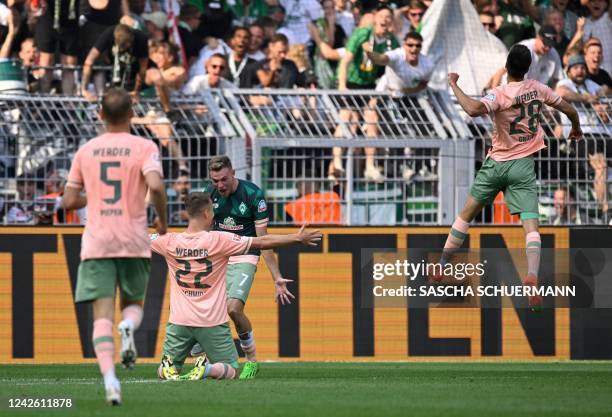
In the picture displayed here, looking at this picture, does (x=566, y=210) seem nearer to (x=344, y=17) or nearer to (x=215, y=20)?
(x=344, y=17)

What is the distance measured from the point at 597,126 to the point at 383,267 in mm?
3378

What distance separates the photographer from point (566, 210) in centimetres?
1667

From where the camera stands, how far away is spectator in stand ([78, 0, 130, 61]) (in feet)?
61.4

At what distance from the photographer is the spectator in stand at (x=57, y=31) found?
730 inches

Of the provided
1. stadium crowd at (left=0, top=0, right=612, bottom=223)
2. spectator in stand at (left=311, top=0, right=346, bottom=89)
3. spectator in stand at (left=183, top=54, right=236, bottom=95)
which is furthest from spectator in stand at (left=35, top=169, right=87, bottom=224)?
spectator in stand at (left=311, top=0, right=346, bottom=89)

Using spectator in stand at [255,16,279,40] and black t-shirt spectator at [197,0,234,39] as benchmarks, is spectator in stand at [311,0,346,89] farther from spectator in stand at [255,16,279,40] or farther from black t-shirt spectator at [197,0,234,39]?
black t-shirt spectator at [197,0,234,39]

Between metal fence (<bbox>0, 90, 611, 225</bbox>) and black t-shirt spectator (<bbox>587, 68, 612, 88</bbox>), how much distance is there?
3.26 m

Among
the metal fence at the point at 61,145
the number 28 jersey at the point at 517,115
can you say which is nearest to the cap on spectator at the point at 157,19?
the metal fence at the point at 61,145

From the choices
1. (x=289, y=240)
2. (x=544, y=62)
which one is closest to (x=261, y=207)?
(x=289, y=240)

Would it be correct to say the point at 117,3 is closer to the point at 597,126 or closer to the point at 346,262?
the point at 346,262

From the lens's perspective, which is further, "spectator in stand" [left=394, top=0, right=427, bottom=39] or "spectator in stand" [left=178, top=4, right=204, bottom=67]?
"spectator in stand" [left=394, top=0, right=427, bottom=39]

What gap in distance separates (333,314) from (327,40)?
5422 millimetres

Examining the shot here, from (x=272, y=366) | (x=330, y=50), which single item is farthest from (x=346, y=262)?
(x=330, y=50)

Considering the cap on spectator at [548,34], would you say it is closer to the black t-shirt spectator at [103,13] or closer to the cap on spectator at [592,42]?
the cap on spectator at [592,42]
